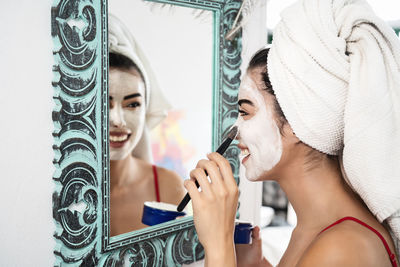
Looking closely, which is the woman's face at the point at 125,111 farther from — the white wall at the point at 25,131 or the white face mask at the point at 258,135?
the white face mask at the point at 258,135

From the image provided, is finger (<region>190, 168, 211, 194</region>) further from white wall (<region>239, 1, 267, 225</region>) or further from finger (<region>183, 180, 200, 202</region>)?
white wall (<region>239, 1, 267, 225</region>)

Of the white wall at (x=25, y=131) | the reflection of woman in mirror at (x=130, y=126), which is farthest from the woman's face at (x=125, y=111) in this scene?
the white wall at (x=25, y=131)

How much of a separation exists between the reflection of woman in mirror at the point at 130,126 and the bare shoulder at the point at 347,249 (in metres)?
0.43

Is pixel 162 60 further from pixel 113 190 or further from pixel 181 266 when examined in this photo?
pixel 181 266

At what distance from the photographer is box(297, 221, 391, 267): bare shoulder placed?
0.59 metres

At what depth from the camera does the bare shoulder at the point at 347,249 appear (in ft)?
1.93

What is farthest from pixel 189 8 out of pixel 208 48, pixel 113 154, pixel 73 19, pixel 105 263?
pixel 105 263

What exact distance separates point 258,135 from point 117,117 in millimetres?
331

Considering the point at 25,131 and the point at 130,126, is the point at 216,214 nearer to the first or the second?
the point at 130,126

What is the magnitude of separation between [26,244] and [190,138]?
49cm

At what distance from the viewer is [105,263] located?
83 centimetres

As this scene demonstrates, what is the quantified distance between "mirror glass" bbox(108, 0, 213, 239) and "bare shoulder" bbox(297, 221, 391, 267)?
0.43m

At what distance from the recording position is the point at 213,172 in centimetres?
69

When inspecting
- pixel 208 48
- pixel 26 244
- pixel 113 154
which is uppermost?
pixel 208 48
